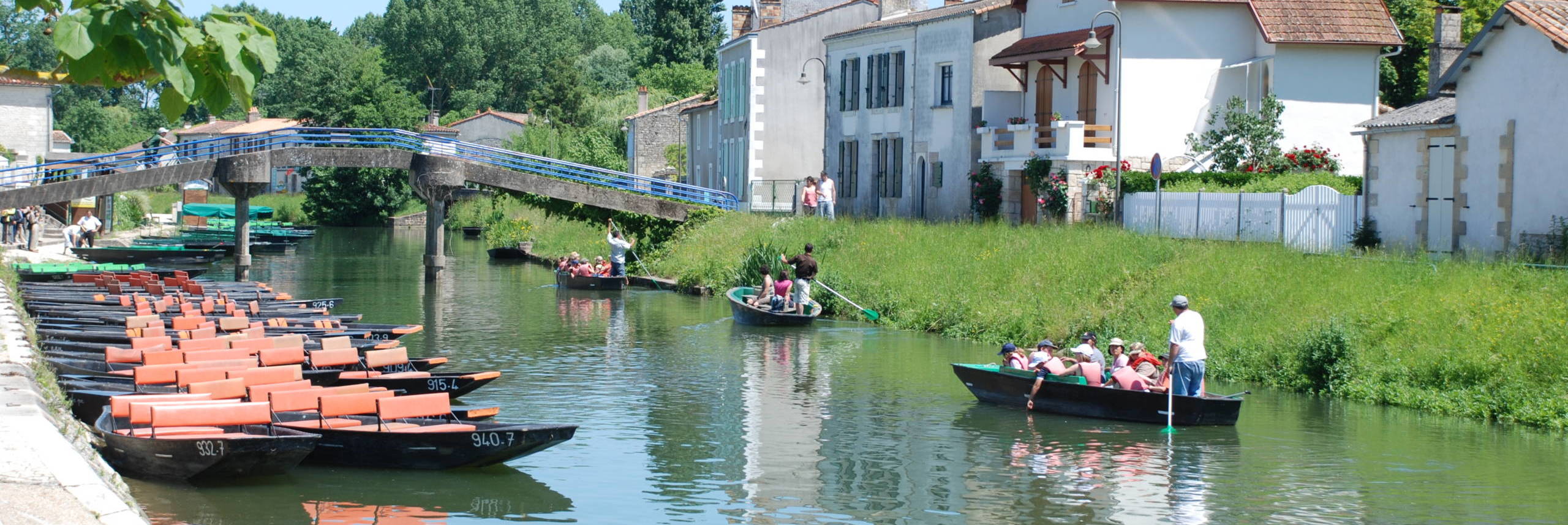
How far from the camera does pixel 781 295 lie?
30734mm

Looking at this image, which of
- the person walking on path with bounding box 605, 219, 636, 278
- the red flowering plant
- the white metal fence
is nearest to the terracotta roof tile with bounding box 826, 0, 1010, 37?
the red flowering plant

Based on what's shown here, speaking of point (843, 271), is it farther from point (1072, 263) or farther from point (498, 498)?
point (498, 498)

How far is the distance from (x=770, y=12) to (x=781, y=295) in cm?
2515

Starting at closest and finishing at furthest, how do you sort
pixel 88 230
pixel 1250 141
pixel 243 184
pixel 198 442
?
1. pixel 198 442
2. pixel 1250 141
3. pixel 243 184
4. pixel 88 230

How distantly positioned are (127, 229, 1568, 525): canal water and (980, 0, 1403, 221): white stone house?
12767 mm

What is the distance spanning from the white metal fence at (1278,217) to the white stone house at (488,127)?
68157 mm

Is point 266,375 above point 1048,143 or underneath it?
underneath

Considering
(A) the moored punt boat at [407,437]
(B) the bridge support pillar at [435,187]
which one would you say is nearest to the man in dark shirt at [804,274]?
(B) the bridge support pillar at [435,187]

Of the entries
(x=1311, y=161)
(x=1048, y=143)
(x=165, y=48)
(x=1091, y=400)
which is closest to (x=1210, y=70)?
(x=1311, y=161)

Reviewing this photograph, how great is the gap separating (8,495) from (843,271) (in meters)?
25.5

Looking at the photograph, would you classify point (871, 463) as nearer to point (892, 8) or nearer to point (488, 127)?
point (892, 8)

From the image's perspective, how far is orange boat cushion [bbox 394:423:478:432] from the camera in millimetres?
14094

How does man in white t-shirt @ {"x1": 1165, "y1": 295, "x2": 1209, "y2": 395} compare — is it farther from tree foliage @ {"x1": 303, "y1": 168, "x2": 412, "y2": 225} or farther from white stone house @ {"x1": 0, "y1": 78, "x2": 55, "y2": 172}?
tree foliage @ {"x1": 303, "y1": 168, "x2": 412, "y2": 225}

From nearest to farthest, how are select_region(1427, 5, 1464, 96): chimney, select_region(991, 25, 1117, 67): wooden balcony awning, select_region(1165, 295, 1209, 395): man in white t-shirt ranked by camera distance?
select_region(1165, 295, 1209, 395): man in white t-shirt, select_region(1427, 5, 1464, 96): chimney, select_region(991, 25, 1117, 67): wooden balcony awning
